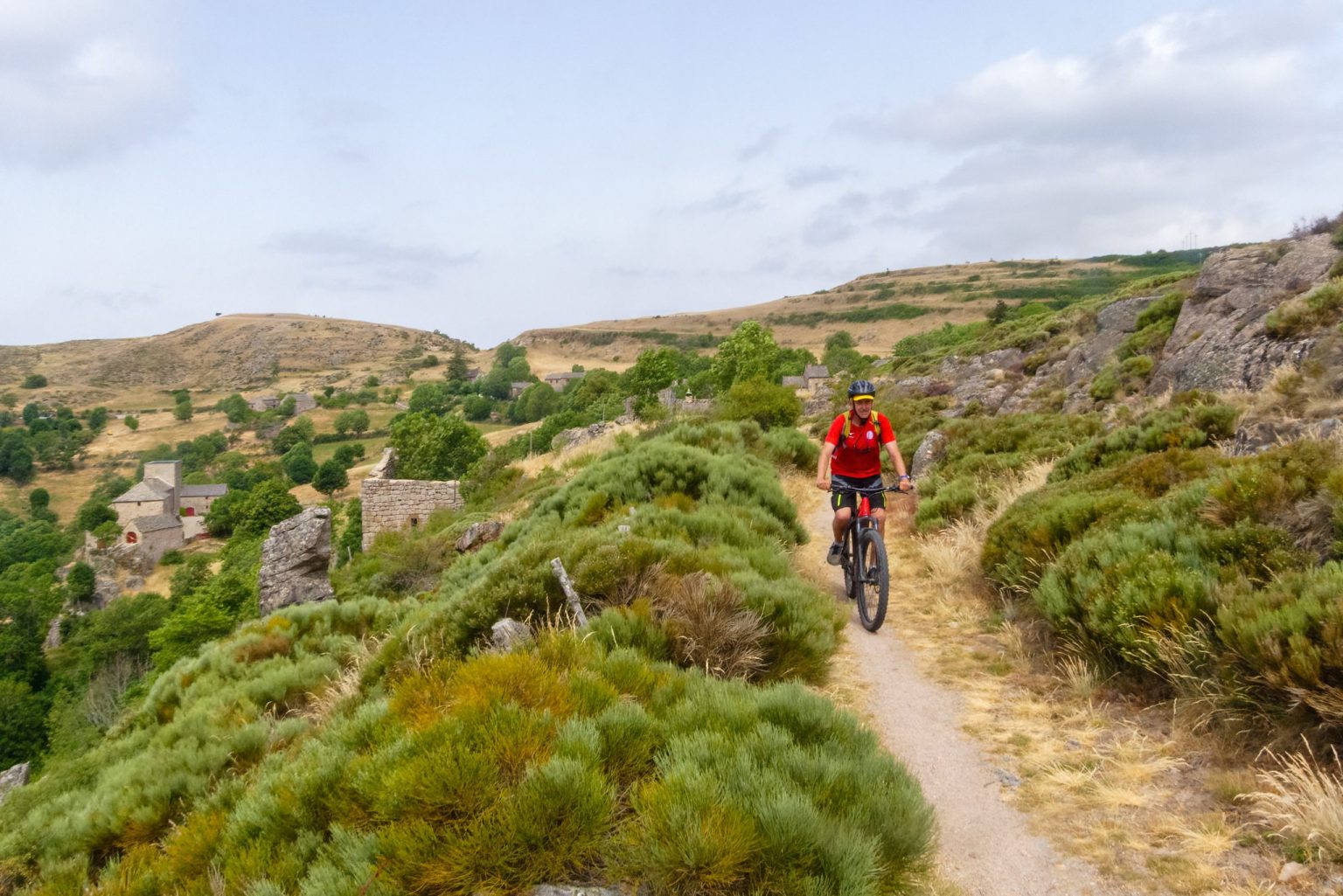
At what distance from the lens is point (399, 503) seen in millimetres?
29406

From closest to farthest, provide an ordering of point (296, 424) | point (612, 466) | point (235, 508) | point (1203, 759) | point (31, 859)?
1. point (1203, 759)
2. point (31, 859)
3. point (612, 466)
4. point (235, 508)
5. point (296, 424)

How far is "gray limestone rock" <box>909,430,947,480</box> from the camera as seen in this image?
1414 centimetres

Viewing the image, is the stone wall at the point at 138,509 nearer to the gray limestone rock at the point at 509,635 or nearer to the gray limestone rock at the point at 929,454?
the gray limestone rock at the point at 929,454

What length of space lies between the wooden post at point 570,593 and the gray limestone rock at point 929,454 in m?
9.79

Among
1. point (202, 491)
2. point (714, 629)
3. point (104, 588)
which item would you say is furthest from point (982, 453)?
point (202, 491)

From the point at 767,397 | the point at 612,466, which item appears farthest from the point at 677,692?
the point at 767,397

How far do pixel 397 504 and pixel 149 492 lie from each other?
179ft

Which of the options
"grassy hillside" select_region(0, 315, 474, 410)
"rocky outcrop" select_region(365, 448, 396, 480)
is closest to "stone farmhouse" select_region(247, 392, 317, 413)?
"grassy hillside" select_region(0, 315, 474, 410)

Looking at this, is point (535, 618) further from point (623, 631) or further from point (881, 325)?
point (881, 325)

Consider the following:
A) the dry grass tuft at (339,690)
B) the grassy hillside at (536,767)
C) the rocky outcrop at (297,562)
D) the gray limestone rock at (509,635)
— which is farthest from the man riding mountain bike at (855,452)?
the rocky outcrop at (297,562)

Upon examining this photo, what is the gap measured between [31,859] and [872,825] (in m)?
6.37

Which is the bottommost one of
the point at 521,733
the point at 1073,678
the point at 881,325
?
the point at 1073,678

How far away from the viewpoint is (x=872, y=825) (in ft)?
9.02

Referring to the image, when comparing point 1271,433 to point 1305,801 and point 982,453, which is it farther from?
point 1305,801
